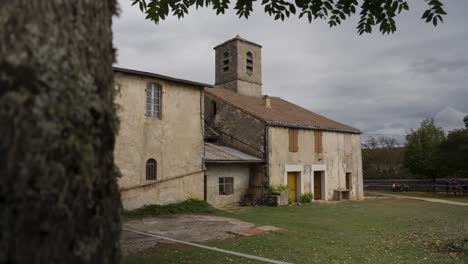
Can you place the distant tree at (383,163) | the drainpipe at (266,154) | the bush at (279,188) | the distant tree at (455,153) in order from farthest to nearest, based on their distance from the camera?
1. the distant tree at (383,163)
2. the distant tree at (455,153)
3. the drainpipe at (266,154)
4. the bush at (279,188)

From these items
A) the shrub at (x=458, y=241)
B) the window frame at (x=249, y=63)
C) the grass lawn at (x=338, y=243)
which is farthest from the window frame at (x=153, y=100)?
the shrub at (x=458, y=241)

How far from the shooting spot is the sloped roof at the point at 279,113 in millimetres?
18217

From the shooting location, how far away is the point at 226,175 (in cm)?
1619

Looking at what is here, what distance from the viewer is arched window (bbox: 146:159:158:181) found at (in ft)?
42.3

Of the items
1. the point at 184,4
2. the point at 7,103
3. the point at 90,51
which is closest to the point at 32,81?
the point at 7,103

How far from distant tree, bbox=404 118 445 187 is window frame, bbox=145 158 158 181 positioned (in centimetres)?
2198

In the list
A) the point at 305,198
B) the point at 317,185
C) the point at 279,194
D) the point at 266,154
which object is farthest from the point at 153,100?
the point at 317,185

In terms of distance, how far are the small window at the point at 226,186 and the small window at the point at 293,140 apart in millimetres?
4122

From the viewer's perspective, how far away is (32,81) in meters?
0.92

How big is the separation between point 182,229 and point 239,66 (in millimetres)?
14841

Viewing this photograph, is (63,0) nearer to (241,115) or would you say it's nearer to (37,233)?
(37,233)

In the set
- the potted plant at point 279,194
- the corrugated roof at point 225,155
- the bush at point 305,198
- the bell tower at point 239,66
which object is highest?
the bell tower at point 239,66

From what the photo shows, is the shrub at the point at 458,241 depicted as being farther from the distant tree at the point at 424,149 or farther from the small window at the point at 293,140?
the distant tree at the point at 424,149

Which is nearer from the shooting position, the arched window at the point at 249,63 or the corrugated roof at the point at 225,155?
the corrugated roof at the point at 225,155
